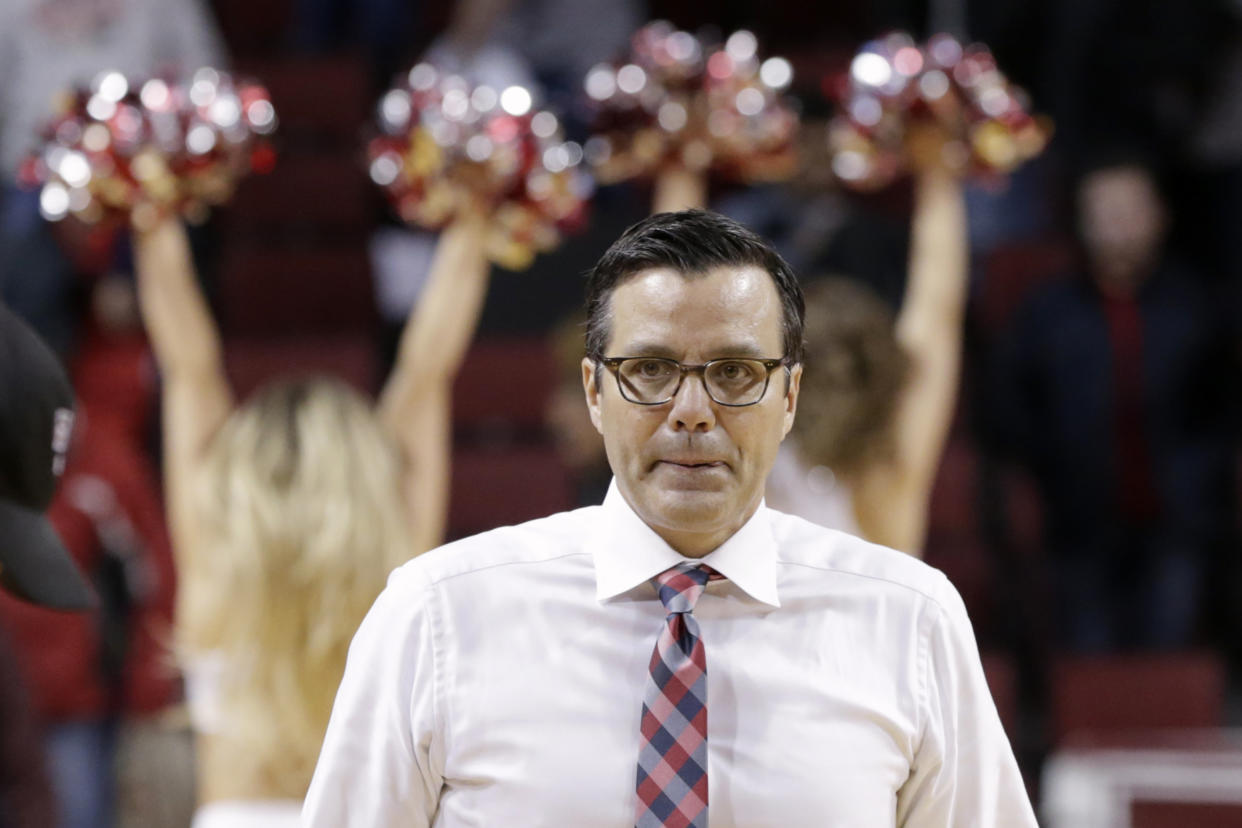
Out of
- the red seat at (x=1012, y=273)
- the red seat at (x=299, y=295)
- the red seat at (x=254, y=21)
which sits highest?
the red seat at (x=254, y=21)

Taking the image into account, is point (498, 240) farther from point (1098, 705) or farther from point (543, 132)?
point (1098, 705)

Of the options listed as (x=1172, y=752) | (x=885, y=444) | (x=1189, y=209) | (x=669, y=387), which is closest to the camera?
(x=669, y=387)

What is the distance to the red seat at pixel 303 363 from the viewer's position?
20.6 feet

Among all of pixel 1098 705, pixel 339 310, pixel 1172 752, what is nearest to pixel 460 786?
pixel 1172 752

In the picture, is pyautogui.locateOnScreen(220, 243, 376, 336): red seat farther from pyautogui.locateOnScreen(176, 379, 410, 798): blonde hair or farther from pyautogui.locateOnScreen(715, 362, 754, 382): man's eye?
pyautogui.locateOnScreen(715, 362, 754, 382): man's eye

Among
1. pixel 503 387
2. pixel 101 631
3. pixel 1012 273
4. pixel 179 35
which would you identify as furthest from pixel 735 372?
pixel 179 35

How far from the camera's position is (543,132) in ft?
13.0

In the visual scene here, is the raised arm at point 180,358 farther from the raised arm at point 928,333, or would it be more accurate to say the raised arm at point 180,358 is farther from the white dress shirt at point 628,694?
the white dress shirt at point 628,694

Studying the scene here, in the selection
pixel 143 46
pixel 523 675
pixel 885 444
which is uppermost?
pixel 143 46

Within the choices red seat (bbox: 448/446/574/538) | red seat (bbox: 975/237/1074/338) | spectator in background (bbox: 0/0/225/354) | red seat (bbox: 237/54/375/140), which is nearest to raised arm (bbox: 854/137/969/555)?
red seat (bbox: 448/446/574/538)

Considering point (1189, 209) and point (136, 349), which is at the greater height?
point (1189, 209)

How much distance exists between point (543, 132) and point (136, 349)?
8.08ft

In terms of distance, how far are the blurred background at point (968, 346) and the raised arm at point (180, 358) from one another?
88cm

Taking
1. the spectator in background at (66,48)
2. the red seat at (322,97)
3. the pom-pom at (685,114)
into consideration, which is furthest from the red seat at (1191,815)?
the red seat at (322,97)
